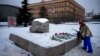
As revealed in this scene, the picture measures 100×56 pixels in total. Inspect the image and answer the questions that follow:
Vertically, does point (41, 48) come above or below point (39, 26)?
below

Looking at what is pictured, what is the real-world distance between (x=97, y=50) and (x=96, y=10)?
3.44 feet

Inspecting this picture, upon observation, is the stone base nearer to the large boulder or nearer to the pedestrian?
the pedestrian

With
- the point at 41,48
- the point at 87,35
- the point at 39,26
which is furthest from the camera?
the point at 39,26

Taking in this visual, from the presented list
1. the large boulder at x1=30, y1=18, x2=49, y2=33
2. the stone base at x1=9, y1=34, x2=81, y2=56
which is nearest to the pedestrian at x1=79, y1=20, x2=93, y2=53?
the stone base at x1=9, y1=34, x2=81, y2=56

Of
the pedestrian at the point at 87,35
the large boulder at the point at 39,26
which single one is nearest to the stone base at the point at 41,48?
the pedestrian at the point at 87,35

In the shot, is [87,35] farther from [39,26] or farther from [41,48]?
[41,48]

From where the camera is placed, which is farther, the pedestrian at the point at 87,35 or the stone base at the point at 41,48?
the pedestrian at the point at 87,35

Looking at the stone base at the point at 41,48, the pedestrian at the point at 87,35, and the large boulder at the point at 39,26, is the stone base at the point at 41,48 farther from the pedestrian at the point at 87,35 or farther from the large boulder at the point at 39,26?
the large boulder at the point at 39,26

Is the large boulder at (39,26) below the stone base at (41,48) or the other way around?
the other way around

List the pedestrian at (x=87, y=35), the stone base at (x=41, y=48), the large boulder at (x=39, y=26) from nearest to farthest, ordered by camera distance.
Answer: the stone base at (x=41, y=48) < the pedestrian at (x=87, y=35) < the large boulder at (x=39, y=26)

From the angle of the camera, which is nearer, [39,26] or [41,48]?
[41,48]

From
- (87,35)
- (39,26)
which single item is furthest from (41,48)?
(39,26)

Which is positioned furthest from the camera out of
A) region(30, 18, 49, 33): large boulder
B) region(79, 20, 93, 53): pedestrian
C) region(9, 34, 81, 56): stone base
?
region(30, 18, 49, 33): large boulder

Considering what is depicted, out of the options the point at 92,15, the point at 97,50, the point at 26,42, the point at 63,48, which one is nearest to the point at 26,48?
the point at 26,42
